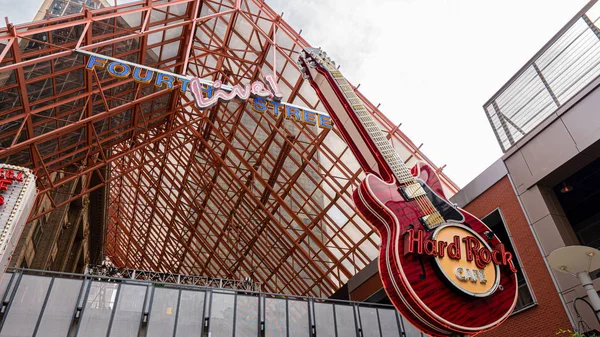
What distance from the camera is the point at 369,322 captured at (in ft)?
48.6

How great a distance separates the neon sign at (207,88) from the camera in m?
13.3

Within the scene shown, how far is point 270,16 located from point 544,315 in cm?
1687

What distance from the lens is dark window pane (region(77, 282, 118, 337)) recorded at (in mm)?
11477

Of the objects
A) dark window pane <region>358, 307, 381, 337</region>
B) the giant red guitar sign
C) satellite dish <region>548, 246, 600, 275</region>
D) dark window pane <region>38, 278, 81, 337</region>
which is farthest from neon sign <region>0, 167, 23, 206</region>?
satellite dish <region>548, 246, 600, 275</region>

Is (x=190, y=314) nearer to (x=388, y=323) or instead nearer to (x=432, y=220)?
(x=388, y=323)

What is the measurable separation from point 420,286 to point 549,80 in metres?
8.48

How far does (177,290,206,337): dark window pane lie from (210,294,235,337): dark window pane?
0.35m

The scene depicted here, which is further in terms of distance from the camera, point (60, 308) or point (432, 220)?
point (60, 308)

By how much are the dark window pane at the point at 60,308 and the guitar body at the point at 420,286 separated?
8.44 m

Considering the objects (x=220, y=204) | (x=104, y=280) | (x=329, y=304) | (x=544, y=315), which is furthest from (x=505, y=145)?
(x=220, y=204)

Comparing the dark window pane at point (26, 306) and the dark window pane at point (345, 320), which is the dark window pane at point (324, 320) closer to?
the dark window pane at point (345, 320)

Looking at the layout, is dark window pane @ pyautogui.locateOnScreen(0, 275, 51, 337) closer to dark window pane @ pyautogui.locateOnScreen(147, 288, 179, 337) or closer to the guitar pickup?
dark window pane @ pyautogui.locateOnScreen(147, 288, 179, 337)

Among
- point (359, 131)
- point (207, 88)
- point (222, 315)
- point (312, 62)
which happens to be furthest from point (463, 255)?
point (207, 88)

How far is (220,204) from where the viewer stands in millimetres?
32062
